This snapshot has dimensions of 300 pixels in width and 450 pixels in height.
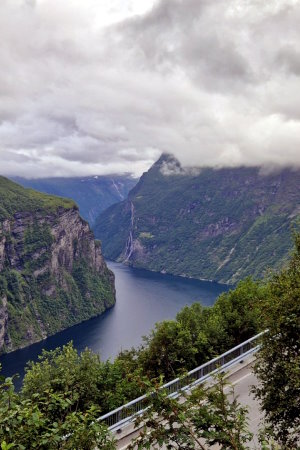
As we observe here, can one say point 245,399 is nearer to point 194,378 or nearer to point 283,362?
point 194,378

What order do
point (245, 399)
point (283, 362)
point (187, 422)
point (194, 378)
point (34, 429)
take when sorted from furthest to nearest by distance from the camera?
point (194, 378) → point (245, 399) → point (283, 362) → point (187, 422) → point (34, 429)

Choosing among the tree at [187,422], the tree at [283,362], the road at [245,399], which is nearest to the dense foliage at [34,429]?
the tree at [187,422]

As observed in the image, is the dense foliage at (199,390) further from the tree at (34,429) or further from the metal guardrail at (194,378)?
the metal guardrail at (194,378)

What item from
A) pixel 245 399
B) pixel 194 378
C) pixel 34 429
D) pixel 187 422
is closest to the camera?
pixel 34 429

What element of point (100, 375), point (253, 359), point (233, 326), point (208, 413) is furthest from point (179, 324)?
point (208, 413)

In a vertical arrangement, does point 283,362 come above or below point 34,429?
below

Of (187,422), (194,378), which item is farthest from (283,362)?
(194,378)
